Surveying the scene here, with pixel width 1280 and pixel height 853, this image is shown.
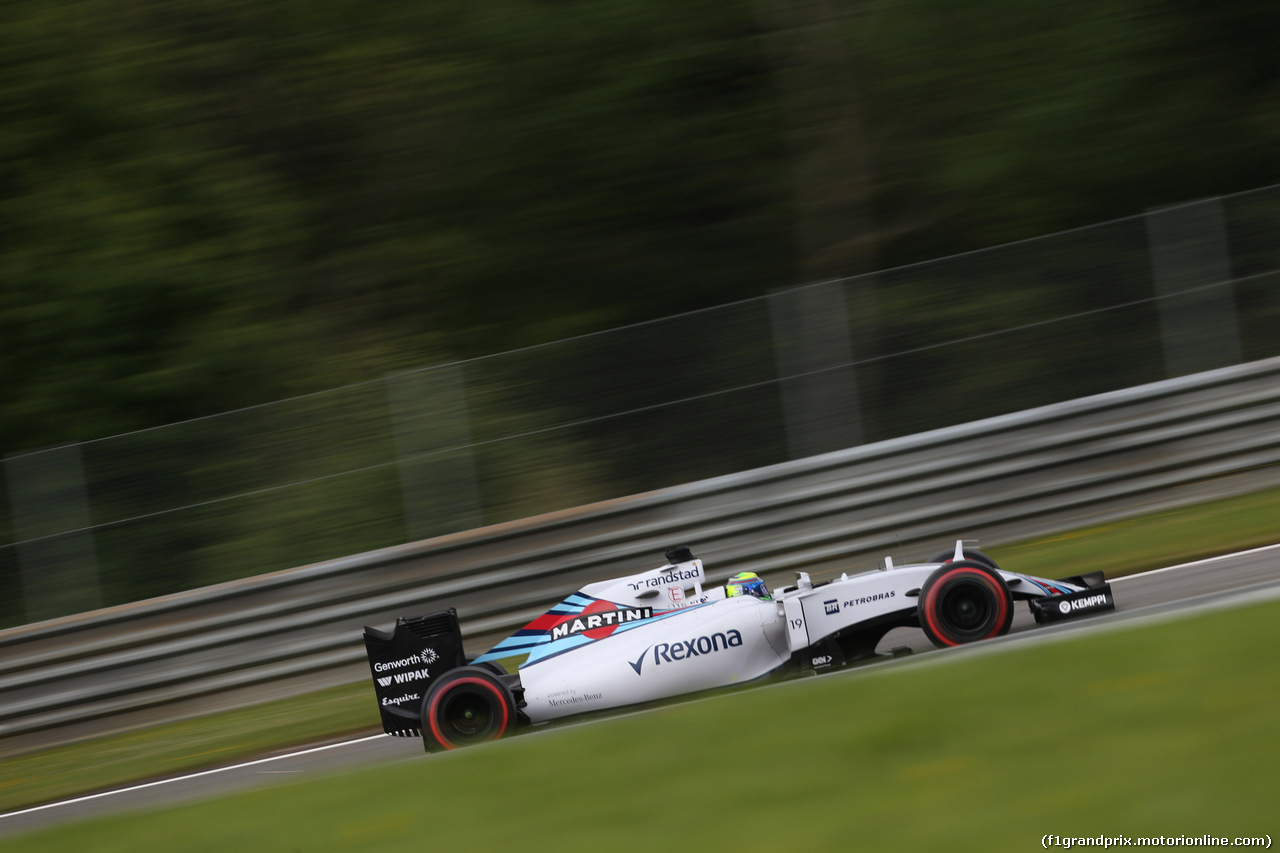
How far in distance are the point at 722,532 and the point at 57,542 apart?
16.2 feet

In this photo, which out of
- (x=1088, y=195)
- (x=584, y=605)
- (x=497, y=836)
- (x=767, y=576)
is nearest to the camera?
(x=497, y=836)

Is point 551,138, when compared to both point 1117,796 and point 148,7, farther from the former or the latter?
point 1117,796

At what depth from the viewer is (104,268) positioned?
12664 mm

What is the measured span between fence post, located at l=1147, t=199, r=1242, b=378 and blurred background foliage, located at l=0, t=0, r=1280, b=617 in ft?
9.85

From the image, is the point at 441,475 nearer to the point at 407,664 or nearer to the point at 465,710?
the point at 407,664

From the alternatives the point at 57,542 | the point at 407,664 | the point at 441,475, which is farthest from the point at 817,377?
the point at 57,542

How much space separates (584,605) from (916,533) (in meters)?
3.15

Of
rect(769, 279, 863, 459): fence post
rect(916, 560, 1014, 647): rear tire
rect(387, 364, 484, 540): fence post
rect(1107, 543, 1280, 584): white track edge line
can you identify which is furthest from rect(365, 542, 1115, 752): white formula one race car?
rect(769, 279, 863, 459): fence post

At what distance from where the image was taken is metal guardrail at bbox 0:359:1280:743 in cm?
933

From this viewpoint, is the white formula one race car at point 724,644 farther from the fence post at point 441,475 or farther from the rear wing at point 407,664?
the fence post at point 441,475

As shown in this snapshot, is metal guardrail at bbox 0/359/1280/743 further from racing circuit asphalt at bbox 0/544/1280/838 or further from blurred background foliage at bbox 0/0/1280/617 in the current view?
blurred background foliage at bbox 0/0/1280/617

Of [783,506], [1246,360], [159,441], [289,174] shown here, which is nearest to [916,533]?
[783,506]

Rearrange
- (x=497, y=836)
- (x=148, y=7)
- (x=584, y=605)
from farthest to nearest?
1. (x=148, y=7)
2. (x=584, y=605)
3. (x=497, y=836)

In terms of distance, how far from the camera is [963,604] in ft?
21.3
